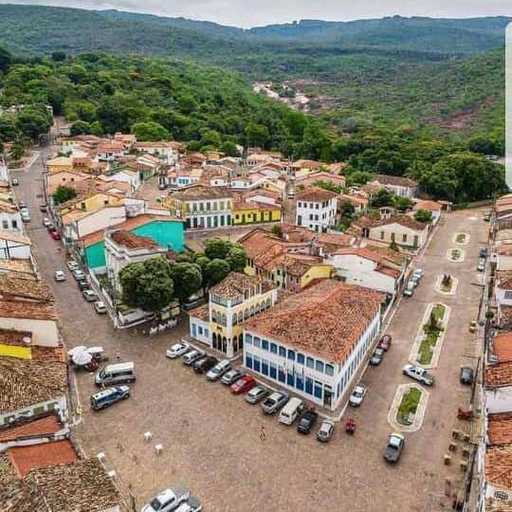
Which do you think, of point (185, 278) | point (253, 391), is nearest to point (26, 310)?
point (185, 278)

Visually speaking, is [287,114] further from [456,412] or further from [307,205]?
[456,412]

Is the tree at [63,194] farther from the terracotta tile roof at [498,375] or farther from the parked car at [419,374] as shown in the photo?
the terracotta tile roof at [498,375]

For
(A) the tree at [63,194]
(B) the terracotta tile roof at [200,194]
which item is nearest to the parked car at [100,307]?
(B) the terracotta tile roof at [200,194]

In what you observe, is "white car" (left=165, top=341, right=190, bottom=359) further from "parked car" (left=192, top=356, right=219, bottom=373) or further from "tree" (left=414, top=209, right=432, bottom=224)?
"tree" (left=414, top=209, right=432, bottom=224)

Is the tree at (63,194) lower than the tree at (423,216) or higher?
higher

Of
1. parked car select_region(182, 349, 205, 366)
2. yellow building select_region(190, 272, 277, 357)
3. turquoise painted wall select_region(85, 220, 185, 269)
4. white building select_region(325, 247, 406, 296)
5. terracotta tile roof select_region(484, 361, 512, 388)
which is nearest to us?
terracotta tile roof select_region(484, 361, 512, 388)

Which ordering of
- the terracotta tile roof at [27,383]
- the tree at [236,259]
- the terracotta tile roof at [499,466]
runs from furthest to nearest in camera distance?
the tree at [236,259] → the terracotta tile roof at [27,383] → the terracotta tile roof at [499,466]

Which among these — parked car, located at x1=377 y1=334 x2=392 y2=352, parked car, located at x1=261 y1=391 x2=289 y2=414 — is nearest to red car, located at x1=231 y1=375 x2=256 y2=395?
parked car, located at x1=261 y1=391 x2=289 y2=414

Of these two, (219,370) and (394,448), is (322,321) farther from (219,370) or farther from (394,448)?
(394,448)
